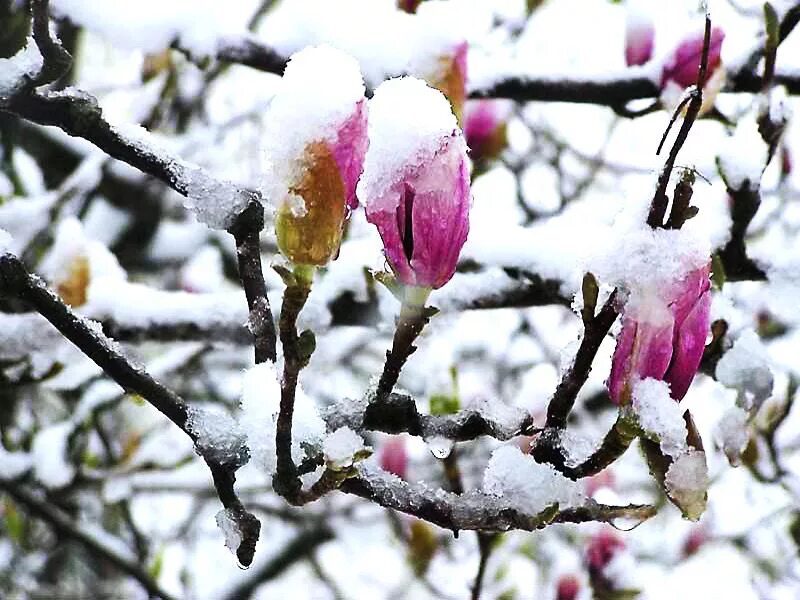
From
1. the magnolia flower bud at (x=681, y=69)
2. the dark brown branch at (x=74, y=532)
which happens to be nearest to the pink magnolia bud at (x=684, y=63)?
the magnolia flower bud at (x=681, y=69)

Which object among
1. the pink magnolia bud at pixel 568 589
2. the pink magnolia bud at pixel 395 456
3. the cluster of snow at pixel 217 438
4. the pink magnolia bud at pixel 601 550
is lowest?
the pink magnolia bud at pixel 568 589

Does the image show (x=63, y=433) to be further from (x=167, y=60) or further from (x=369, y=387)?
(x=369, y=387)

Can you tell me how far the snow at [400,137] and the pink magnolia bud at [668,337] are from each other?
0.17 meters

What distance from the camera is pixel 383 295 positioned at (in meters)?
1.27

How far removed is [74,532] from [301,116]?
1606 mm

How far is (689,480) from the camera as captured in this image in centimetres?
60

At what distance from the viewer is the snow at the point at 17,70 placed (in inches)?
27.5

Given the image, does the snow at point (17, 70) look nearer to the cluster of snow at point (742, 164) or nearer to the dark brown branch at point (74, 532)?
the cluster of snow at point (742, 164)

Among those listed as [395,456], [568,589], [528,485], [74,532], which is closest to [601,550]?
[568,589]

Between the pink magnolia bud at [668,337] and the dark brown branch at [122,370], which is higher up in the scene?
the pink magnolia bud at [668,337]

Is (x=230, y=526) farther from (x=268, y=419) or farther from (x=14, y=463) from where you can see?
(x=14, y=463)

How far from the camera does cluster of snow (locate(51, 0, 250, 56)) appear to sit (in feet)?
4.20

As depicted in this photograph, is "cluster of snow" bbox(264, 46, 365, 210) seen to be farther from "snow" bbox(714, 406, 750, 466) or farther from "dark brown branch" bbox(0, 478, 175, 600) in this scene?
"dark brown branch" bbox(0, 478, 175, 600)

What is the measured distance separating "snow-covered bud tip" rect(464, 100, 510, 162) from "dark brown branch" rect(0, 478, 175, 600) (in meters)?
1.03
